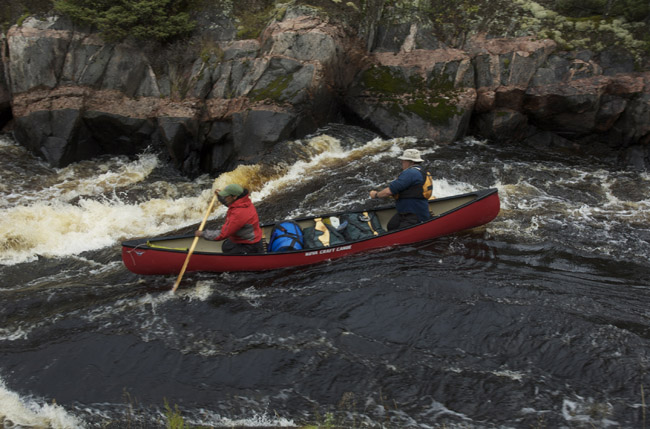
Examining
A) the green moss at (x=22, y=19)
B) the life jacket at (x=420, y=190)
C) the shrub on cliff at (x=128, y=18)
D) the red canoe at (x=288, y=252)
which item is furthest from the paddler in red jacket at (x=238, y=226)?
the green moss at (x=22, y=19)

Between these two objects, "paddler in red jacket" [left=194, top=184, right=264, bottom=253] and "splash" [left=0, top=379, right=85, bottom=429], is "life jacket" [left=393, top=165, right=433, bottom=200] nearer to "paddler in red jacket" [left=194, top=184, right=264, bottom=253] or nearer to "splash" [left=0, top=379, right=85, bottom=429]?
"paddler in red jacket" [left=194, top=184, right=264, bottom=253]

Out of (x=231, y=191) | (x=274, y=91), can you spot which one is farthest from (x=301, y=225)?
(x=274, y=91)

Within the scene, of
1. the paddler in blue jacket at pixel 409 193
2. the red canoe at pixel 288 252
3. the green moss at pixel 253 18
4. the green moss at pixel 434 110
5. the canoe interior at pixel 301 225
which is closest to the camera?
the red canoe at pixel 288 252

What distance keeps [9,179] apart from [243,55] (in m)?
7.61

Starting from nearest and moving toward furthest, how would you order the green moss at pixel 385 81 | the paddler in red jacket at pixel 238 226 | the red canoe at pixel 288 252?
1. the paddler in red jacket at pixel 238 226
2. the red canoe at pixel 288 252
3. the green moss at pixel 385 81

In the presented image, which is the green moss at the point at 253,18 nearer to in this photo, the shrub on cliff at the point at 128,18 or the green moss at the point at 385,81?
the shrub on cliff at the point at 128,18

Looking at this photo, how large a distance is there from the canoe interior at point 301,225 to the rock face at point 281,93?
4815 millimetres

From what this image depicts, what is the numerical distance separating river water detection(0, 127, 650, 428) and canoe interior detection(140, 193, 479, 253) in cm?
63

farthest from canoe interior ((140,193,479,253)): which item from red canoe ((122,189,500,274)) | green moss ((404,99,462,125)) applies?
green moss ((404,99,462,125))

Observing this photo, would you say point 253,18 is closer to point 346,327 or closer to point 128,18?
point 128,18

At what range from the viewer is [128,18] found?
46.1ft

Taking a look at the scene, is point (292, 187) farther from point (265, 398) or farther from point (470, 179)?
point (265, 398)

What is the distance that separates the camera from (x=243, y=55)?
1456cm

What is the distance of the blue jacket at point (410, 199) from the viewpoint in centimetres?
811
